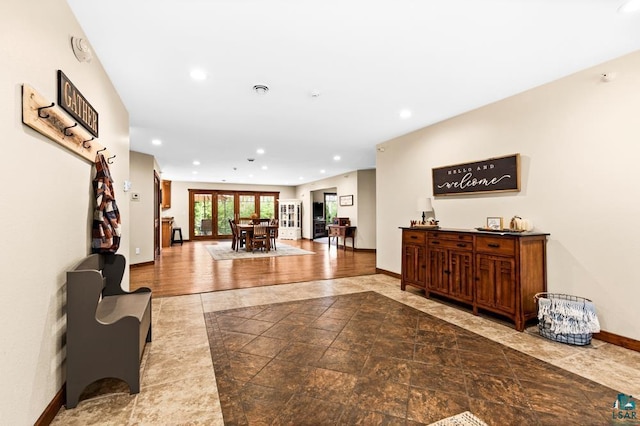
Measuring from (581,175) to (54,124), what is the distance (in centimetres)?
433

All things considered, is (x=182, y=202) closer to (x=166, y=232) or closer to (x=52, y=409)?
(x=166, y=232)

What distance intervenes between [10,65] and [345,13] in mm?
1889

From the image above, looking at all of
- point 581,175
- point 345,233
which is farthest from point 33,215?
point 345,233

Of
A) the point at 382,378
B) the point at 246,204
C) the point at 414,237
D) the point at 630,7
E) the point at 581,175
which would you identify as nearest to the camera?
the point at 630,7

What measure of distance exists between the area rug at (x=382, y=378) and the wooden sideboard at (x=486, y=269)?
59cm

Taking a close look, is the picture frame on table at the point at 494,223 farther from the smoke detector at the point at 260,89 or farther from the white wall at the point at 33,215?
the white wall at the point at 33,215

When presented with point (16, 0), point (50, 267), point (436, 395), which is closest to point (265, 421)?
point (436, 395)

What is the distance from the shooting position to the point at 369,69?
114 inches

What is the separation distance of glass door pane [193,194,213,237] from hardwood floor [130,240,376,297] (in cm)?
464

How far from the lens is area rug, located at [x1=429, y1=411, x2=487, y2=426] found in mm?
1666

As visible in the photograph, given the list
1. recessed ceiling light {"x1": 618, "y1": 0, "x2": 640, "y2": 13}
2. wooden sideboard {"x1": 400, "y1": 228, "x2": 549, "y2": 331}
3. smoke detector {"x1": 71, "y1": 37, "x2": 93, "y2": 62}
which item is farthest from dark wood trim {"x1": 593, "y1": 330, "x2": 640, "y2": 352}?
smoke detector {"x1": 71, "y1": 37, "x2": 93, "y2": 62}

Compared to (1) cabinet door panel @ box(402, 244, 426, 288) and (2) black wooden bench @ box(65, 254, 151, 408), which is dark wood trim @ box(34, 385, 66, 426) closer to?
(2) black wooden bench @ box(65, 254, 151, 408)

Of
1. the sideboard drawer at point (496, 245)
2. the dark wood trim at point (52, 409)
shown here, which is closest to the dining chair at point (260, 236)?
the sideboard drawer at point (496, 245)

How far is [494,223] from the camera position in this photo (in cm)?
369
